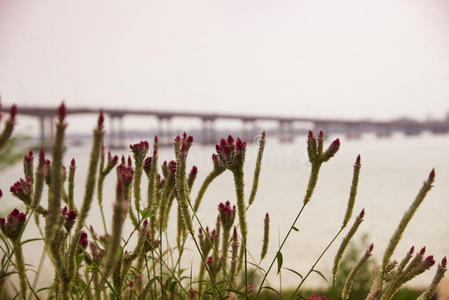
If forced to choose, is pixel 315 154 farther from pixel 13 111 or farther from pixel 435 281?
pixel 13 111

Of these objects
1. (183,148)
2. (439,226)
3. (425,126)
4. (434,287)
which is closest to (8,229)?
(183,148)

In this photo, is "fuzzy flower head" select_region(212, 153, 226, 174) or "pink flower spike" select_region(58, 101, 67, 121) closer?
"pink flower spike" select_region(58, 101, 67, 121)

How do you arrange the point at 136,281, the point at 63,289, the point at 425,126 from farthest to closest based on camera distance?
1. the point at 425,126
2. the point at 136,281
3. the point at 63,289

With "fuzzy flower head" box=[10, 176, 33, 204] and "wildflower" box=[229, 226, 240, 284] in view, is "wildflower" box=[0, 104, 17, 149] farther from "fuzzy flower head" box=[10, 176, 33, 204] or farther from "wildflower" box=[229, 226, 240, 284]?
"wildflower" box=[229, 226, 240, 284]

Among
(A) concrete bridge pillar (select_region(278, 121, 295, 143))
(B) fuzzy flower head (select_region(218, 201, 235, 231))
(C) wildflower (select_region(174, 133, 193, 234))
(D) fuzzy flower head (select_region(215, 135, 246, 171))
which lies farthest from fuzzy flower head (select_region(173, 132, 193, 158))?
(A) concrete bridge pillar (select_region(278, 121, 295, 143))

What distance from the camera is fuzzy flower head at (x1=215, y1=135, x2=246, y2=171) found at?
1.26m

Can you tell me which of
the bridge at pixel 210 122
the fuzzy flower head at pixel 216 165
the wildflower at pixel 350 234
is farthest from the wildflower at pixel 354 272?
the bridge at pixel 210 122

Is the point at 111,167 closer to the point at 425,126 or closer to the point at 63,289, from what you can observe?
the point at 63,289

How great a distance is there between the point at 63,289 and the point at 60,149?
616 mm

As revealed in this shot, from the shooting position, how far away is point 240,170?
4.14 ft

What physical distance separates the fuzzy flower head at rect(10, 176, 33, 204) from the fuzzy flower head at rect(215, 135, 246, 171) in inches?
27.1

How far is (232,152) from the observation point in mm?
1278

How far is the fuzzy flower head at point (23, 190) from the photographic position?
52.5 inches

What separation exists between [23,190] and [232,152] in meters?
0.74
